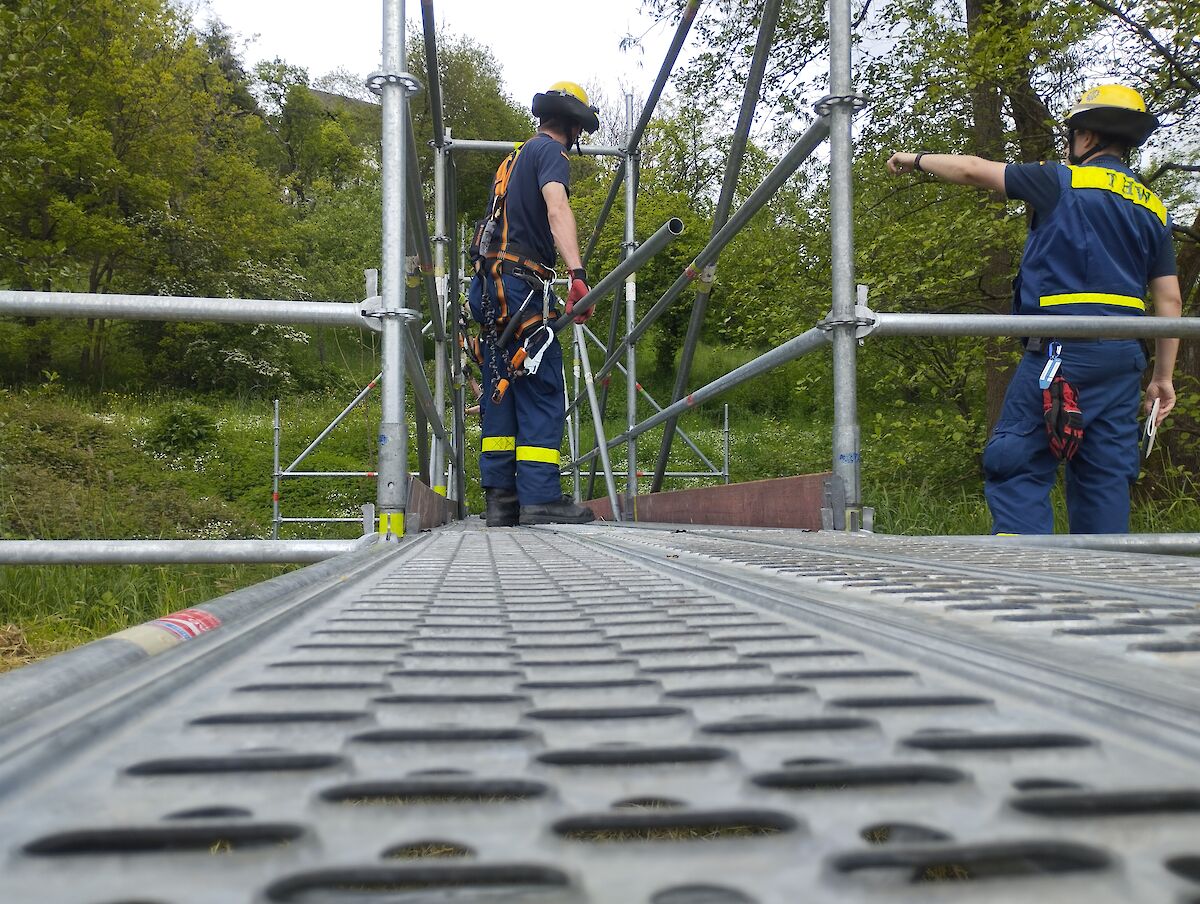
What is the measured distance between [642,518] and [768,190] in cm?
260

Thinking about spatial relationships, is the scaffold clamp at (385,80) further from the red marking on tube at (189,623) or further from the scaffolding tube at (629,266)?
the red marking on tube at (189,623)

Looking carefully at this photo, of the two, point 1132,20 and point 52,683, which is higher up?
point 1132,20

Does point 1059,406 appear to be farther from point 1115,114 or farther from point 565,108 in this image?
point 565,108

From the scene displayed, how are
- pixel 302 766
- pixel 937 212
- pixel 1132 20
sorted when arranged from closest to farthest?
pixel 302 766 → pixel 1132 20 → pixel 937 212

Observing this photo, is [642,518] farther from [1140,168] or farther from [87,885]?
[87,885]

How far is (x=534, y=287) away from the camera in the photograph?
368cm

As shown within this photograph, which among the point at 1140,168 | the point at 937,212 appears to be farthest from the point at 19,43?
the point at 1140,168

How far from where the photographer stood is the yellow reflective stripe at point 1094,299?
2.61 metres

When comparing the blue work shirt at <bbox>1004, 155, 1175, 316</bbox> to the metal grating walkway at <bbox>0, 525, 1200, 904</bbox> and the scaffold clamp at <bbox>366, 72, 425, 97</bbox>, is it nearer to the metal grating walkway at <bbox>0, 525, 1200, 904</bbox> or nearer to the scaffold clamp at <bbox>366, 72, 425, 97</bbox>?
the scaffold clamp at <bbox>366, 72, 425, 97</bbox>

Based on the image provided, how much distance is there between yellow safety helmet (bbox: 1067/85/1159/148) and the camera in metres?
2.66

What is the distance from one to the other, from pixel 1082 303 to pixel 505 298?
7.10 feet

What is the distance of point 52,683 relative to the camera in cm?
58

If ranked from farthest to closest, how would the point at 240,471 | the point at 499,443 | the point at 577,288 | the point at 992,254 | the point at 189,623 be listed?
the point at 240,471 → the point at 992,254 → the point at 499,443 → the point at 577,288 → the point at 189,623

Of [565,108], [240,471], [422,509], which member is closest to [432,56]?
[565,108]
